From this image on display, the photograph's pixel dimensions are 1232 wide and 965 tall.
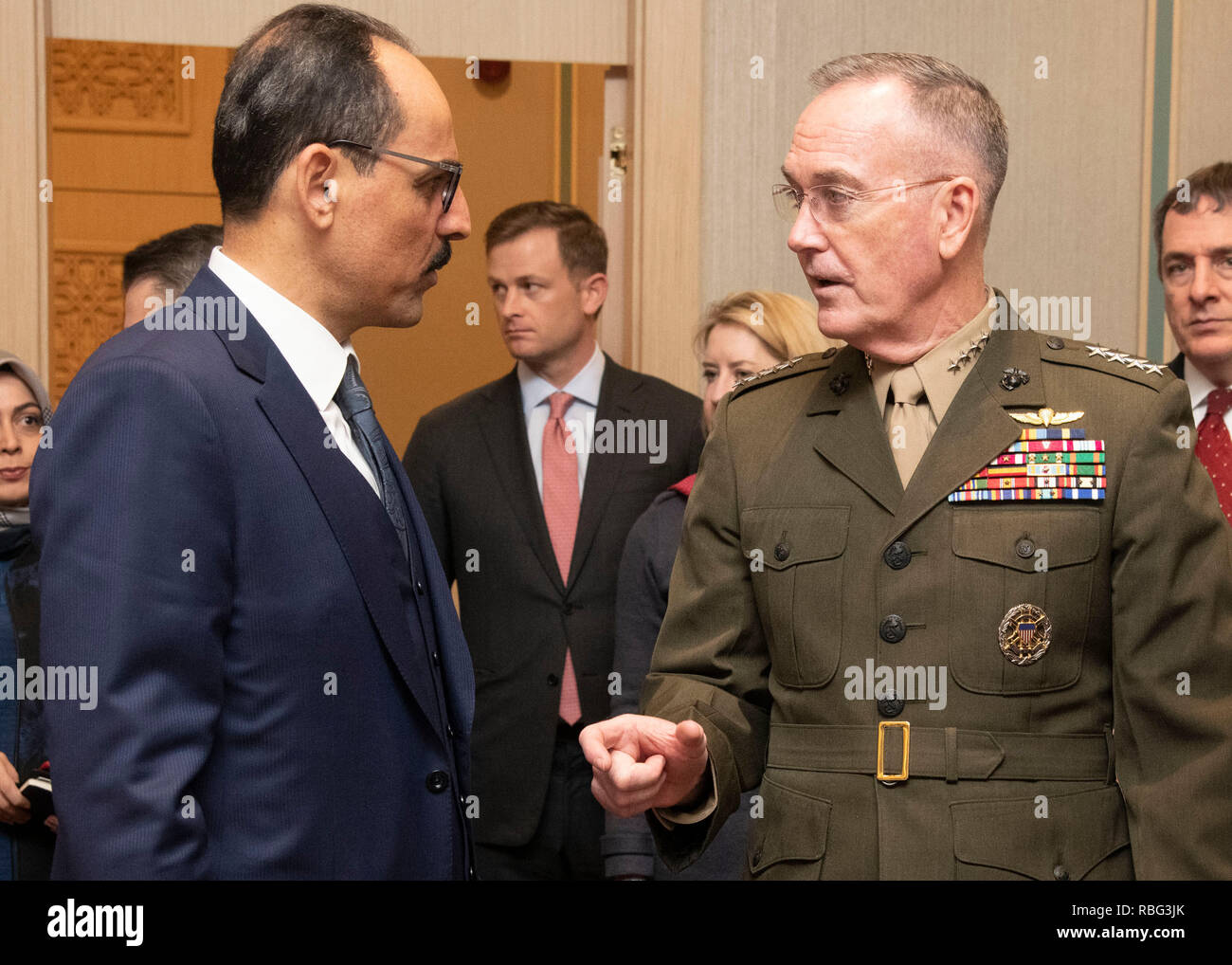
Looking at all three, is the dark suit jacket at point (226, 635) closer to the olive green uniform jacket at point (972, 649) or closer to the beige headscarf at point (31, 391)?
the olive green uniform jacket at point (972, 649)

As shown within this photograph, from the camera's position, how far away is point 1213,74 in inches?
145

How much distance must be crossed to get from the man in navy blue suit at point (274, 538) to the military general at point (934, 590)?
28 cm

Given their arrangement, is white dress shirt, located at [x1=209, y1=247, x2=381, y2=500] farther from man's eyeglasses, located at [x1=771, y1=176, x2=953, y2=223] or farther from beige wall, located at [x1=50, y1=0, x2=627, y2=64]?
beige wall, located at [x1=50, y1=0, x2=627, y2=64]

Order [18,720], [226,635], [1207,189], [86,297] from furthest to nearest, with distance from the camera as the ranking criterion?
[86,297] < [1207,189] < [18,720] < [226,635]

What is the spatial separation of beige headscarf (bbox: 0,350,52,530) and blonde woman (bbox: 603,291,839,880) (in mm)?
1168

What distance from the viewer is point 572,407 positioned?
10.7ft

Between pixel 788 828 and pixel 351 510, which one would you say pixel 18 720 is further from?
pixel 788 828

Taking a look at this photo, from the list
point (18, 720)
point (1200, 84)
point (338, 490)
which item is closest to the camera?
point (338, 490)

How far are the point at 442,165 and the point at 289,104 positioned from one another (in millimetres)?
203

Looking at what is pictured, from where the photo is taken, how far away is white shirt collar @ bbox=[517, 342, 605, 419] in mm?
3254

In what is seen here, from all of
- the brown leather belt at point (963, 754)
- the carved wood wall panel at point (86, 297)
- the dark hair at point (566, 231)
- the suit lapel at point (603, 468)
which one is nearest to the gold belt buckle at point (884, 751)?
the brown leather belt at point (963, 754)

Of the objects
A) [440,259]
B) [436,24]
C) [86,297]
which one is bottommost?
[440,259]

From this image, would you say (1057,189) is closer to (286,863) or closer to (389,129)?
(389,129)

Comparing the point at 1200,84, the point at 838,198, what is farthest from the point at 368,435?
the point at 1200,84
